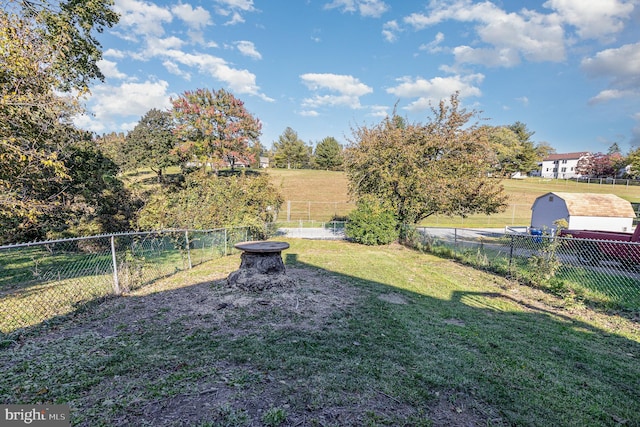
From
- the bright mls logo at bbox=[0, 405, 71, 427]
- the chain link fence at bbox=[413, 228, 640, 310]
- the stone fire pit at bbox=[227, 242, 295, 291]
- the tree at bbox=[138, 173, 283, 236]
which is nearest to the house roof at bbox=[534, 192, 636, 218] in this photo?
the chain link fence at bbox=[413, 228, 640, 310]

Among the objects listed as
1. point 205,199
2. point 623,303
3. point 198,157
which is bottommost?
point 623,303

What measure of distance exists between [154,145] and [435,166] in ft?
99.7

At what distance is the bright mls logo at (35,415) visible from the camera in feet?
7.61

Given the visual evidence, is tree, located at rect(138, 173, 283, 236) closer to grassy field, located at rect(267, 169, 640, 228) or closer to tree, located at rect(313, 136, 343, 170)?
grassy field, located at rect(267, 169, 640, 228)

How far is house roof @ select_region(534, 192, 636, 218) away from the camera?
14.9 m

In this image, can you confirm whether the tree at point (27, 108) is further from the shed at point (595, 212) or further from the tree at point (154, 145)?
the tree at point (154, 145)

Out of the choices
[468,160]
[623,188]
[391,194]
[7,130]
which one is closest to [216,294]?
[7,130]

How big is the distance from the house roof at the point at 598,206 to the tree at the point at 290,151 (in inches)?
1962

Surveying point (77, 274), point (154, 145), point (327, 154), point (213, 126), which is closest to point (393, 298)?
point (77, 274)

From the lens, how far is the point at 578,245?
34.7 ft

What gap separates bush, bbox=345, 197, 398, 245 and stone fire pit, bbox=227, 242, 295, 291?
25.1ft

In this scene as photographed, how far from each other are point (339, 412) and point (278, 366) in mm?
952

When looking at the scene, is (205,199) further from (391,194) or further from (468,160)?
(468,160)

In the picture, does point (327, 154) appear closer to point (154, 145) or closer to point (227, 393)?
point (154, 145)
